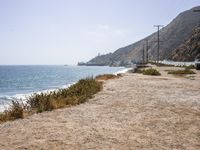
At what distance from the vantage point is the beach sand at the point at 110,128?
24.1ft

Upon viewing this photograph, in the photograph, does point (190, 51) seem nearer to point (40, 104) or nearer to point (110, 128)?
point (40, 104)

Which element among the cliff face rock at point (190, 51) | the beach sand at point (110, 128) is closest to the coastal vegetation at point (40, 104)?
the beach sand at point (110, 128)

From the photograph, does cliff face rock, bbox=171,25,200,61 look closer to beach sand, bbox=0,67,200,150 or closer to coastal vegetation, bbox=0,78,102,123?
coastal vegetation, bbox=0,78,102,123

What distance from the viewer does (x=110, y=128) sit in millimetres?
8750

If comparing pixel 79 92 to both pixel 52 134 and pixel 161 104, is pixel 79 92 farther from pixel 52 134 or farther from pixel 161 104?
pixel 52 134

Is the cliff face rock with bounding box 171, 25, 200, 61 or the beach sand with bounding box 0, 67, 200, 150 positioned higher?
the cliff face rock with bounding box 171, 25, 200, 61

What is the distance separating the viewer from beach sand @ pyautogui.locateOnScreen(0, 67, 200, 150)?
7336 millimetres

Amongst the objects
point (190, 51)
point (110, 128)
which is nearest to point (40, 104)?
point (110, 128)

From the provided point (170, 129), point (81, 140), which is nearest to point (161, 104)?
point (170, 129)

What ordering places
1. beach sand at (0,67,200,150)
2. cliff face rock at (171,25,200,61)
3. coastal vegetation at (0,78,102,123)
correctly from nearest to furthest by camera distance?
beach sand at (0,67,200,150)
coastal vegetation at (0,78,102,123)
cliff face rock at (171,25,200,61)

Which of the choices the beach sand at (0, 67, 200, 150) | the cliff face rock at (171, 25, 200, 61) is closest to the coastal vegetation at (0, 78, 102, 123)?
the beach sand at (0, 67, 200, 150)

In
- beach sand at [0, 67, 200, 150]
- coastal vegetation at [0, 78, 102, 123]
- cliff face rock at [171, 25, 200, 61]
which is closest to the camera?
beach sand at [0, 67, 200, 150]

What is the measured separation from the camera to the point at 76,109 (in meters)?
11.9

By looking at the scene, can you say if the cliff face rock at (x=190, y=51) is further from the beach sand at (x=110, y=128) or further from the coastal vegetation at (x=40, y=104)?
the beach sand at (x=110, y=128)
